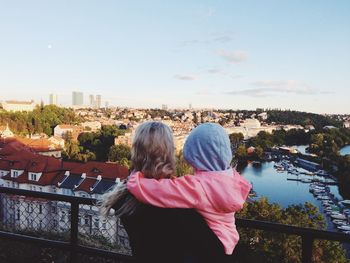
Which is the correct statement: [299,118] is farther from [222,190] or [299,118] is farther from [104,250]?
[222,190]

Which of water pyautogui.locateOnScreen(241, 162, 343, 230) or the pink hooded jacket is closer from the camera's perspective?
the pink hooded jacket

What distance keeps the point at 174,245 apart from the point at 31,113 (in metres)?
68.9

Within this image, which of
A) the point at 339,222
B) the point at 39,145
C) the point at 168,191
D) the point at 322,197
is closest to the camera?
the point at 168,191

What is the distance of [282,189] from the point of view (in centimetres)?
3553

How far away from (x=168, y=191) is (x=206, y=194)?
0.13 meters

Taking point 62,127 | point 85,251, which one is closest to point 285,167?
point 62,127

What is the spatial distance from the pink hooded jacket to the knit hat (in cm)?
2

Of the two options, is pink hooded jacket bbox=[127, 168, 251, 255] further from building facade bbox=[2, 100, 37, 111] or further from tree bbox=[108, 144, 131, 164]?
building facade bbox=[2, 100, 37, 111]

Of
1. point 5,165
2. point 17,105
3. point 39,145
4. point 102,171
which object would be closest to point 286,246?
point 102,171

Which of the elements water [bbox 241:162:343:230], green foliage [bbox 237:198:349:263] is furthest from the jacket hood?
water [bbox 241:162:343:230]

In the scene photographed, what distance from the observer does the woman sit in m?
1.32

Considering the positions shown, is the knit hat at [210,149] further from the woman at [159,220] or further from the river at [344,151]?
the river at [344,151]

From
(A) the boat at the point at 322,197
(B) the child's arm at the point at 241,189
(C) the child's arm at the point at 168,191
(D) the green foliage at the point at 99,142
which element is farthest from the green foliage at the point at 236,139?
(C) the child's arm at the point at 168,191

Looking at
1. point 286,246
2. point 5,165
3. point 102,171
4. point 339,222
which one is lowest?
point 339,222
